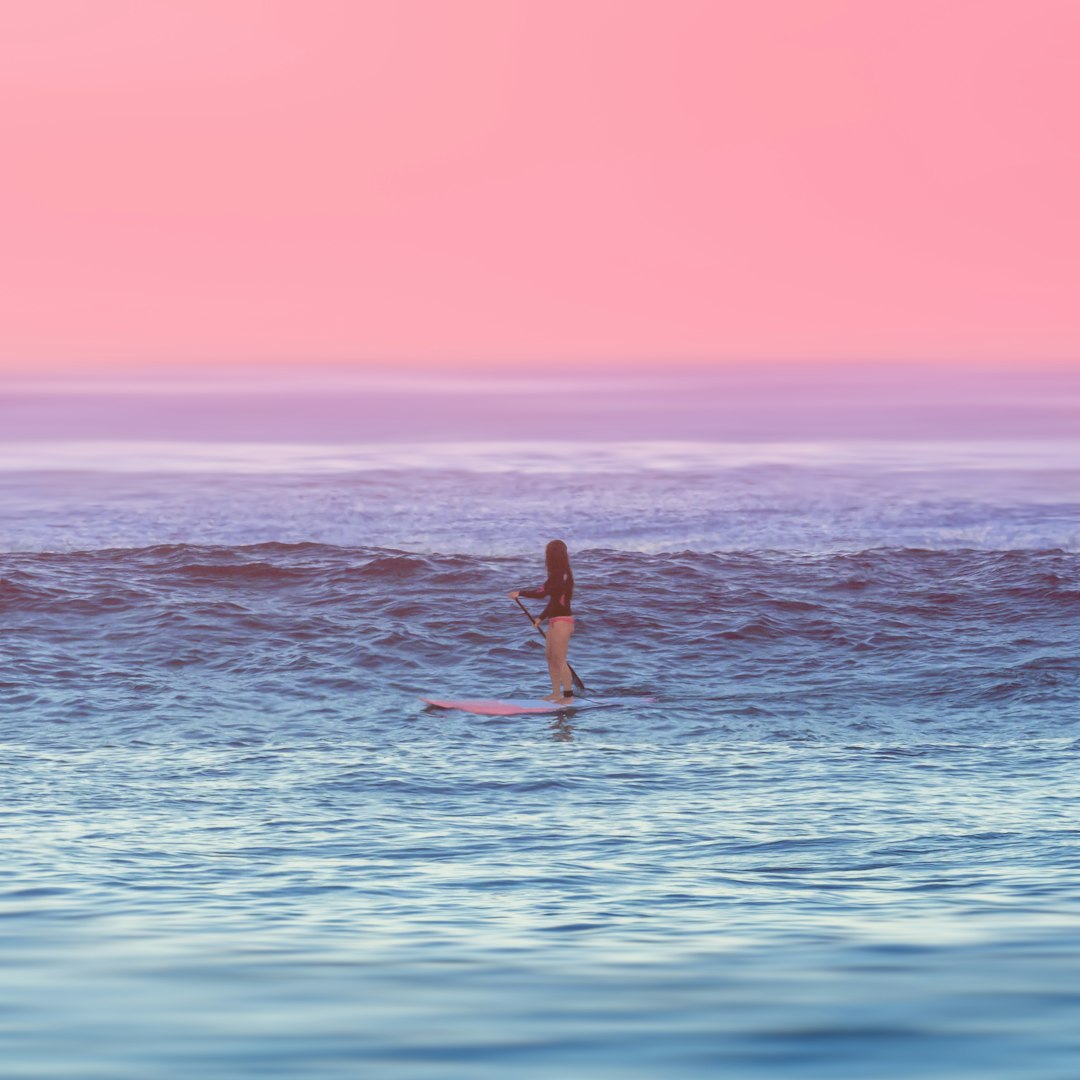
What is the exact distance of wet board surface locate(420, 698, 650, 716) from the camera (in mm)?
18953

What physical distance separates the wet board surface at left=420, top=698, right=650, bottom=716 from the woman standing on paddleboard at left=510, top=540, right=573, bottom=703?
52 centimetres

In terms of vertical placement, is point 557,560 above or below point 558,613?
above

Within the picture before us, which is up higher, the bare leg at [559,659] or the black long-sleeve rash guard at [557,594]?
the black long-sleeve rash guard at [557,594]

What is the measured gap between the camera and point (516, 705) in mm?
19266

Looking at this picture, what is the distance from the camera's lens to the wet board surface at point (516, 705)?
19.0 metres

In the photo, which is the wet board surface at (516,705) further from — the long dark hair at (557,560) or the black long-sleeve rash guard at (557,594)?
the long dark hair at (557,560)

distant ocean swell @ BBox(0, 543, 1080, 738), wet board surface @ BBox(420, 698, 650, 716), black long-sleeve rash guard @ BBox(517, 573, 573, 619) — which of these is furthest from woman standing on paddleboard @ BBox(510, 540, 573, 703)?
distant ocean swell @ BBox(0, 543, 1080, 738)

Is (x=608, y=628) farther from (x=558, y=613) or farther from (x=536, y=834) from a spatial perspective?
(x=536, y=834)

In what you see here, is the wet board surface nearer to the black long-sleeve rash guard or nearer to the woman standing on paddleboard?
the woman standing on paddleboard

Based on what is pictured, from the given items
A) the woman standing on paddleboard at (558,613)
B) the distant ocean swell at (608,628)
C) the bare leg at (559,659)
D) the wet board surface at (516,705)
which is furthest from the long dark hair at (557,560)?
the distant ocean swell at (608,628)

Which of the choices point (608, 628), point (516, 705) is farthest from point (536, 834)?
point (608, 628)

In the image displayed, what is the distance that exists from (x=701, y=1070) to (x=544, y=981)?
1.43m

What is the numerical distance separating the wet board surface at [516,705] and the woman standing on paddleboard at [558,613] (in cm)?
52

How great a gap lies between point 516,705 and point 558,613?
71.8 inches
